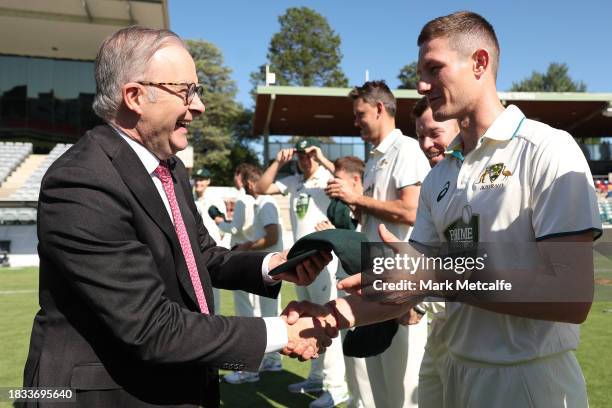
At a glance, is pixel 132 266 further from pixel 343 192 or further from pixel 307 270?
pixel 343 192

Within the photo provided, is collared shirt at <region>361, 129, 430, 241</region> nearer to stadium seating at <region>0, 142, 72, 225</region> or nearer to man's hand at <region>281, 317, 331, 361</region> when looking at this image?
man's hand at <region>281, 317, 331, 361</region>

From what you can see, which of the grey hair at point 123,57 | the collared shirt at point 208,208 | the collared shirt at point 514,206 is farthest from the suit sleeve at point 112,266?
the collared shirt at point 208,208

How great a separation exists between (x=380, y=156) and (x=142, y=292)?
257 centimetres

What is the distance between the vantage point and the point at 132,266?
5.52 ft

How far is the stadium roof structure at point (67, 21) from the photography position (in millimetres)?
22797

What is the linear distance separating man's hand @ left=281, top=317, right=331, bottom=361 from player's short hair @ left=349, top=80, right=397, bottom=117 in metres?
2.15

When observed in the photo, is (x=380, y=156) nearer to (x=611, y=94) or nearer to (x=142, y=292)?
(x=142, y=292)

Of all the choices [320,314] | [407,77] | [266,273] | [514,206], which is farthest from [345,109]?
[407,77]

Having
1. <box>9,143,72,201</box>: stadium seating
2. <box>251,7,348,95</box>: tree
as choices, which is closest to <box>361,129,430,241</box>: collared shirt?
<box>9,143,72,201</box>: stadium seating

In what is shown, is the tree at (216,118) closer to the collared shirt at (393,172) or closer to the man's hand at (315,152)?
the man's hand at (315,152)

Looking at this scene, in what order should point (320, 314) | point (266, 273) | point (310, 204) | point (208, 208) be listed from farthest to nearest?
1. point (208, 208)
2. point (310, 204)
3. point (266, 273)
4. point (320, 314)

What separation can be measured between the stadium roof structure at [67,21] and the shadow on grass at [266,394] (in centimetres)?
1992

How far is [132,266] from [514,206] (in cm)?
127

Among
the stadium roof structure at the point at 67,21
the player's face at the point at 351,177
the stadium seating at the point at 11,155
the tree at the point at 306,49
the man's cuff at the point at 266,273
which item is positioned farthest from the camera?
the tree at the point at 306,49
